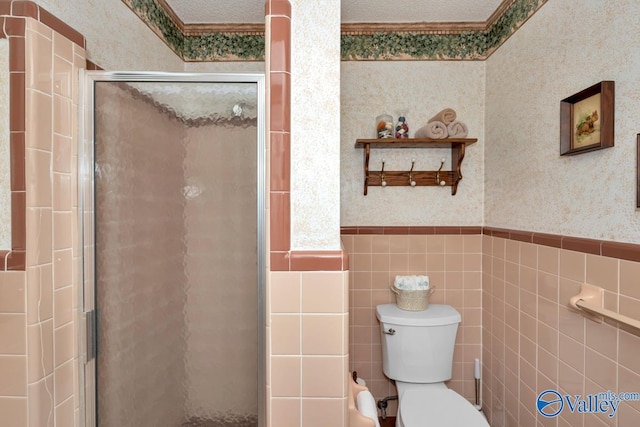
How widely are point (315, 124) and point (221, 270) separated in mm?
559

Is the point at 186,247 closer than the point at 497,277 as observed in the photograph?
Yes

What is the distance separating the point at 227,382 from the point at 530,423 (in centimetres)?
141

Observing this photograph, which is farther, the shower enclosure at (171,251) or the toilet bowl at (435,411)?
A: the toilet bowl at (435,411)

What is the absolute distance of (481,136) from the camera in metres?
2.04

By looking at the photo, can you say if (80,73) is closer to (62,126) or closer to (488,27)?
(62,126)

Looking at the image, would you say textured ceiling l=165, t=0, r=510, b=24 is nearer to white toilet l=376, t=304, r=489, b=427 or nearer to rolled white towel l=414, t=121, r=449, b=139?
rolled white towel l=414, t=121, r=449, b=139

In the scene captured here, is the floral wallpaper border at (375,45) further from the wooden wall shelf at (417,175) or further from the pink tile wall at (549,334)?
the pink tile wall at (549,334)

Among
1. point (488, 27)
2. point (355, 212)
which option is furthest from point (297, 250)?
point (488, 27)

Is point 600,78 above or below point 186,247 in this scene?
above

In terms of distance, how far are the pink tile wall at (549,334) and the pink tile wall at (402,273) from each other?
0.26ft

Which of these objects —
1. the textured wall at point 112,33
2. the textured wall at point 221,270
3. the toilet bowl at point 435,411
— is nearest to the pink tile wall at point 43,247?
the textured wall at point 112,33

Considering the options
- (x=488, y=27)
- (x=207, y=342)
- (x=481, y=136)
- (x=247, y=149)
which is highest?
(x=488, y=27)

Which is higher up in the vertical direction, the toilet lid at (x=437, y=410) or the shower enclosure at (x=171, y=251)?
the shower enclosure at (x=171, y=251)

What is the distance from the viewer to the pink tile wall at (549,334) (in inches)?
42.4
